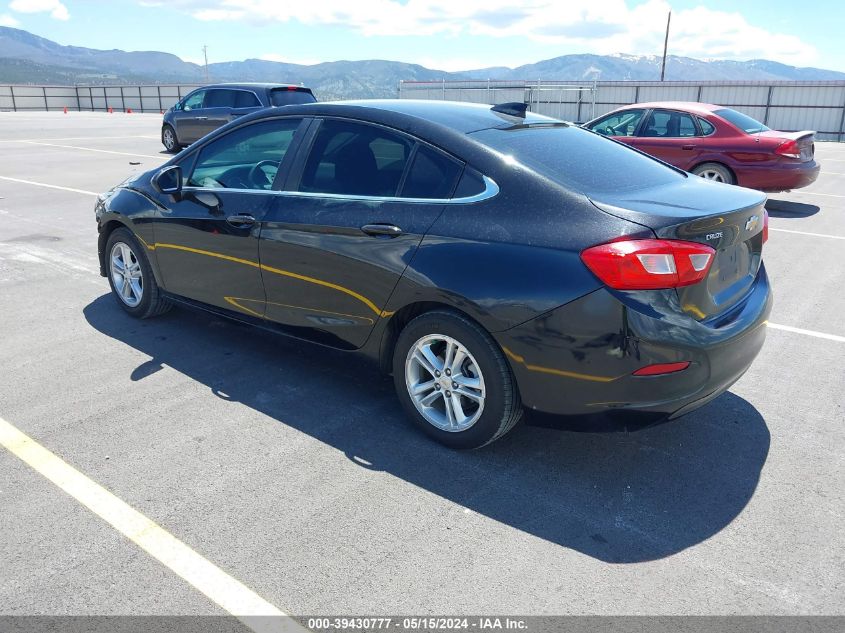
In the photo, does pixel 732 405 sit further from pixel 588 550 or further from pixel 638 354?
pixel 588 550

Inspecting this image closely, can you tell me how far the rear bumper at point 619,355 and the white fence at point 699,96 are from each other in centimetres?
3105

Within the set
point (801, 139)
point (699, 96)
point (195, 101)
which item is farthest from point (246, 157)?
point (699, 96)

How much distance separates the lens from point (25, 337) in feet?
17.2

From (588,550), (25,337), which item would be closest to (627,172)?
(588,550)

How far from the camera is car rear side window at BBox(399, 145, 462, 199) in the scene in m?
3.56

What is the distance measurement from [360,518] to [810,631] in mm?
1747

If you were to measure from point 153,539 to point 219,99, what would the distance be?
660 inches

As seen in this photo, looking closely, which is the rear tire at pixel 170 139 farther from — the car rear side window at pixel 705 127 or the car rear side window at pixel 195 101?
the car rear side window at pixel 705 127

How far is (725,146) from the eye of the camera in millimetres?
10703

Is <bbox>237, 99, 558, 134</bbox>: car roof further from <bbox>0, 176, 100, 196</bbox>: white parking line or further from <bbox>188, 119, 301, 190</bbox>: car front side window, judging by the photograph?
<bbox>0, 176, 100, 196</bbox>: white parking line

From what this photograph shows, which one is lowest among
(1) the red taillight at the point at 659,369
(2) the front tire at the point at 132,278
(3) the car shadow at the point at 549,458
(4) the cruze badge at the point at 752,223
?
(3) the car shadow at the point at 549,458

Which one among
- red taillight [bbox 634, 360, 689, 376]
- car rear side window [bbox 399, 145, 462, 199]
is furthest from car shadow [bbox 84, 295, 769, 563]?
car rear side window [bbox 399, 145, 462, 199]

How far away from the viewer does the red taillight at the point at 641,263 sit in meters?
2.98

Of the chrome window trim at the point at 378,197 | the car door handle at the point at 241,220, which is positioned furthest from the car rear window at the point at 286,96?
the car door handle at the point at 241,220
